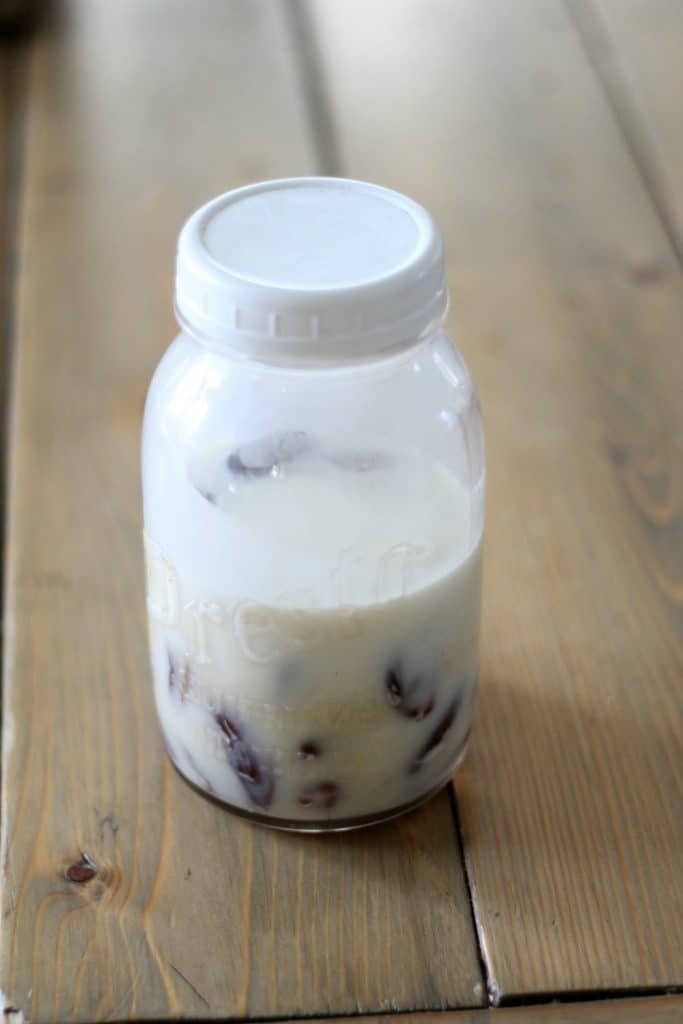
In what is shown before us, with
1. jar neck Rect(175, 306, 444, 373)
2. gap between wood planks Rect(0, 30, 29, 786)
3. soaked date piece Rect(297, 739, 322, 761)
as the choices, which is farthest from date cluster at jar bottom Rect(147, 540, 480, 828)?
gap between wood planks Rect(0, 30, 29, 786)

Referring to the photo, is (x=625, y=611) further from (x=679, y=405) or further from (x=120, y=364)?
(x=120, y=364)

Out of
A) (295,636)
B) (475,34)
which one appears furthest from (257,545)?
(475,34)

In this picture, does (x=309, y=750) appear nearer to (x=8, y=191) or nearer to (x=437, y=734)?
(x=437, y=734)

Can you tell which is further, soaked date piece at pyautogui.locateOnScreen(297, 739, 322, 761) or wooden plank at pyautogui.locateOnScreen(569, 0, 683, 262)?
wooden plank at pyautogui.locateOnScreen(569, 0, 683, 262)

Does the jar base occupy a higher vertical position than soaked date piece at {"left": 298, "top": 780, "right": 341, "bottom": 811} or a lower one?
lower

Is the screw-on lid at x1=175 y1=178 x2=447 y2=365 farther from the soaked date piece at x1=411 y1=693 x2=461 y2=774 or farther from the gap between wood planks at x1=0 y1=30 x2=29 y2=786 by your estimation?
the gap between wood planks at x1=0 y1=30 x2=29 y2=786

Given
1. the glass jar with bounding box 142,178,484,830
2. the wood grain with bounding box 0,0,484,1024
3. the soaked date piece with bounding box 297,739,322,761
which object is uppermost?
the glass jar with bounding box 142,178,484,830

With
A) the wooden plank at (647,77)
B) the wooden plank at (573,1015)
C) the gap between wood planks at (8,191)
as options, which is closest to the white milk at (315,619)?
the wooden plank at (573,1015)
